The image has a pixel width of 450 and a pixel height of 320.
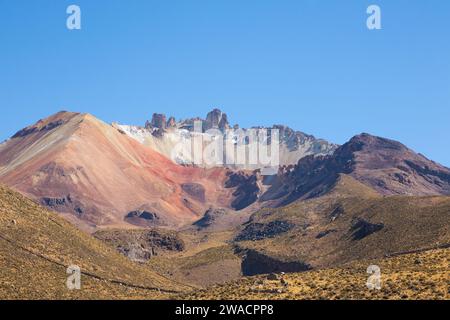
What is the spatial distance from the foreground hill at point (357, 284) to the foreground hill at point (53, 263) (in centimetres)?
1690

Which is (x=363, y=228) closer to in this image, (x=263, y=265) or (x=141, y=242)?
(x=263, y=265)

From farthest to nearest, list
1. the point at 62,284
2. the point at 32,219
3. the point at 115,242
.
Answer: the point at 115,242 < the point at 32,219 < the point at 62,284

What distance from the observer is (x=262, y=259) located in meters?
151

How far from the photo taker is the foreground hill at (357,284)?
57.1 meters

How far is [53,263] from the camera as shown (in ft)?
282

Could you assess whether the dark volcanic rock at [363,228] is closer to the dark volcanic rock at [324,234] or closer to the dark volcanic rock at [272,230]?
the dark volcanic rock at [324,234]

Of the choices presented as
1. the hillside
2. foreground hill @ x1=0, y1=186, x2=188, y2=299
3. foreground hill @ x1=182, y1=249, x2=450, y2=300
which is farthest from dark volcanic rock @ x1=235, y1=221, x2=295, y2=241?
foreground hill @ x1=182, y1=249, x2=450, y2=300

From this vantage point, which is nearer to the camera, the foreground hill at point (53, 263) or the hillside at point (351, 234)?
the foreground hill at point (53, 263)

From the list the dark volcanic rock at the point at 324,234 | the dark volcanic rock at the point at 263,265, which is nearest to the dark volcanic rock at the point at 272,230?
the dark volcanic rock at the point at 324,234

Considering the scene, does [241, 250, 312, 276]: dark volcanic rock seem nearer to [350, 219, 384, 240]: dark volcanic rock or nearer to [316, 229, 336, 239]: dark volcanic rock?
[316, 229, 336, 239]: dark volcanic rock
